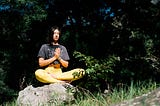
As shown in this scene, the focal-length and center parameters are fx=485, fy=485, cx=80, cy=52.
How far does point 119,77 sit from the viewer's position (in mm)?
10055

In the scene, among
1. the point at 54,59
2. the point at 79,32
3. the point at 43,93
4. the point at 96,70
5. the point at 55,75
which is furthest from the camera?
the point at 79,32

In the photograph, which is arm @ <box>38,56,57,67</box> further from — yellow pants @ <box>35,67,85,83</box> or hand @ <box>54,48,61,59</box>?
yellow pants @ <box>35,67,85,83</box>

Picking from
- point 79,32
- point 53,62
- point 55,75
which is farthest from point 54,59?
point 79,32

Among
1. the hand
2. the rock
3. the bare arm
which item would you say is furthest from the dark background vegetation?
the rock

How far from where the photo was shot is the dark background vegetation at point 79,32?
41.0ft

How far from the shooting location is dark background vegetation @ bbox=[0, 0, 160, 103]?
41.0 feet

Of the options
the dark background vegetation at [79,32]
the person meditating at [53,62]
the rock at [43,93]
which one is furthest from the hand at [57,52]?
the dark background vegetation at [79,32]

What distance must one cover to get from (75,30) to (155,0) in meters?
2.31

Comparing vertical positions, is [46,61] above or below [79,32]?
below

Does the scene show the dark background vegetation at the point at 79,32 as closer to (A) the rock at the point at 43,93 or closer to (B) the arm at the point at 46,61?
(B) the arm at the point at 46,61

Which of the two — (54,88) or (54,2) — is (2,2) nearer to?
(54,2)

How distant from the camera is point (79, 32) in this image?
1307 centimetres

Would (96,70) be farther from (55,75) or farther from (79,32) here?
(79,32)

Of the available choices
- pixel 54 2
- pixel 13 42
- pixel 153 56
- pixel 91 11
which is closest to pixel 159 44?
pixel 153 56
